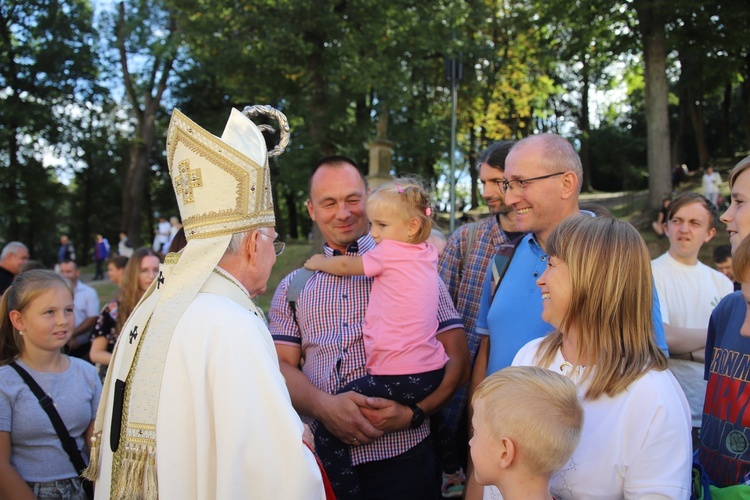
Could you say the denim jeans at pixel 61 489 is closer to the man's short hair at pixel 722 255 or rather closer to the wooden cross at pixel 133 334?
the wooden cross at pixel 133 334

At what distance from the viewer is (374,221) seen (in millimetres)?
3334

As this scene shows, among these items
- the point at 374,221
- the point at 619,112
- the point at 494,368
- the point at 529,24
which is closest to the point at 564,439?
the point at 494,368

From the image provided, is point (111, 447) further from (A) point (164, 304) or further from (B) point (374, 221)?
(B) point (374, 221)

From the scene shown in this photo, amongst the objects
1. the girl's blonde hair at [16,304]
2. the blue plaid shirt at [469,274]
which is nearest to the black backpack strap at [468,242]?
the blue plaid shirt at [469,274]

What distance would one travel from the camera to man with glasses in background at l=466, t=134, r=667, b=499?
2836mm

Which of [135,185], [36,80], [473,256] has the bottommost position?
[473,256]

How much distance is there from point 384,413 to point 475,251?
1.24 metres

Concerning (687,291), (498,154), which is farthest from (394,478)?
(687,291)

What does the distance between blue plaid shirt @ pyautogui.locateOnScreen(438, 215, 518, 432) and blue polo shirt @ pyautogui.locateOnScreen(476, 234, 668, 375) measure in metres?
0.74

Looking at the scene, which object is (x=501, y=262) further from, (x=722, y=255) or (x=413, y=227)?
(x=722, y=255)

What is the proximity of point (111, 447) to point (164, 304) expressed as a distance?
50cm

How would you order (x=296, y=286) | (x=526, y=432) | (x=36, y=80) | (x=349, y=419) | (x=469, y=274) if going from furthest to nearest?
1. (x=36, y=80)
2. (x=469, y=274)
3. (x=296, y=286)
4. (x=349, y=419)
5. (x=526, y=432)

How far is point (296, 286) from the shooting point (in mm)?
3555

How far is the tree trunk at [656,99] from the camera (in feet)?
56.4
